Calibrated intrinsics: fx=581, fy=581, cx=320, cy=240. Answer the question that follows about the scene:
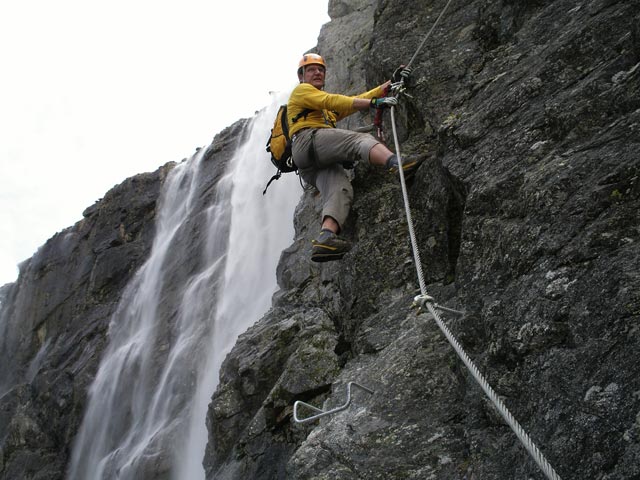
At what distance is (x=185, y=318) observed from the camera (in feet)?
47.4

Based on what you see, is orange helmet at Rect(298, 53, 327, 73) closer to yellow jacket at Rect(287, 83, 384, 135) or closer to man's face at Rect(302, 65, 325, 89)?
man's face at Rect(302, 65, 325, 89)

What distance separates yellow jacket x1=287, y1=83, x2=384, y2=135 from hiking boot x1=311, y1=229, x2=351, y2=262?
1370 mm

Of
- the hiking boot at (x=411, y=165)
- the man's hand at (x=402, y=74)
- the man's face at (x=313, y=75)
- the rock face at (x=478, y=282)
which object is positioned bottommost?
the rock face at (x=478, y=282)

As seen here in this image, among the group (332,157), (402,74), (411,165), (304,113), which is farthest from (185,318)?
(411,165)

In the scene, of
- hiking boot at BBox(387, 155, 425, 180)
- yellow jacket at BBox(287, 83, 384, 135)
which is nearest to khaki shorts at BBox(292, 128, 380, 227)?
yellow jacket at BBox(287, 83, 384, 135)

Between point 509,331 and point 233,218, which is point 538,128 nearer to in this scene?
point 509,331

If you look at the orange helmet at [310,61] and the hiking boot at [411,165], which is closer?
the hiking boot at [411,165]

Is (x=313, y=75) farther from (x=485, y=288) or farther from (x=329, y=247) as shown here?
(x=485, y=288)

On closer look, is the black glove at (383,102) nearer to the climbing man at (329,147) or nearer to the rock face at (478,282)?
the climbing man at (329,147)

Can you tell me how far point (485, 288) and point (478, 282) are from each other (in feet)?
0.35

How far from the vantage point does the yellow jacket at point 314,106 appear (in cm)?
627

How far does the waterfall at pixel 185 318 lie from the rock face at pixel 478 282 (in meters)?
3.50

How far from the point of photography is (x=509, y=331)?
326 cm

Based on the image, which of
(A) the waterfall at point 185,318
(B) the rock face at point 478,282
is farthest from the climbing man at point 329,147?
(A) the waterfall at point 185,318
